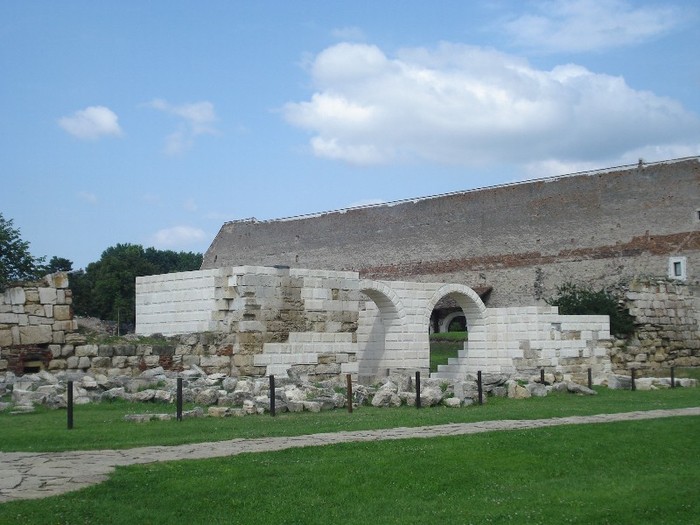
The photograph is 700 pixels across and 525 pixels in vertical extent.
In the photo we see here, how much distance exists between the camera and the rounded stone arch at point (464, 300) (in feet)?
71.4

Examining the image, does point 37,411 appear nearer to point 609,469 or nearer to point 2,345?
point 2,345

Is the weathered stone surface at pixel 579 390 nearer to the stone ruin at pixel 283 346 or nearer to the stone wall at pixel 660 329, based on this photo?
the stone ruin at pixel 283 346

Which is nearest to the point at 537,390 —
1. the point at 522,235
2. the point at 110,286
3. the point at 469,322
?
the point at 469,322

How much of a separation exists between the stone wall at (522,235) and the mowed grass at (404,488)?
2787 centimetres

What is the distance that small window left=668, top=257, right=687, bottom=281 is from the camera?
35844mm

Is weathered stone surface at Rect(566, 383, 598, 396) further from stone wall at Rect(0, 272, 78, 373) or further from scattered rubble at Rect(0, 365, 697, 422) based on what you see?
stone wall at Rect(0, 272, 78, 373)

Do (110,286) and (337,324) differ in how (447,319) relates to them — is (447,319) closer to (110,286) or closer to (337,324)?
(110,286)

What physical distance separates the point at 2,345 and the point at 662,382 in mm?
13957

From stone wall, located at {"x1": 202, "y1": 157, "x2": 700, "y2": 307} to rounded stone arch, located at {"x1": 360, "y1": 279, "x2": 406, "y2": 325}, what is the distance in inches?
724

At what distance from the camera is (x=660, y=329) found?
87.8ft

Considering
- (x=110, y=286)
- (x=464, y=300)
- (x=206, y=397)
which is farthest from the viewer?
(x=110, y=286)

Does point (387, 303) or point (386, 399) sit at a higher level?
point (387, 303)

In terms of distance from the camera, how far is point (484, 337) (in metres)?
22.7

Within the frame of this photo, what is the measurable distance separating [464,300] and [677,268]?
1699 centimetres
